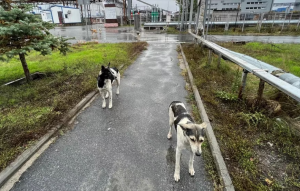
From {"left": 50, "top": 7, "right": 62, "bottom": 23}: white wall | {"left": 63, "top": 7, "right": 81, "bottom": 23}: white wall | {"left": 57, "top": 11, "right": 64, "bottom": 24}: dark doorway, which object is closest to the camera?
{"left": 50, "top": 7, "right": 62, "bottom": 23}: white wall

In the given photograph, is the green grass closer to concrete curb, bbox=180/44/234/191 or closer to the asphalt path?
the asphalt path

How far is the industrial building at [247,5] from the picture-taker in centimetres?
2730

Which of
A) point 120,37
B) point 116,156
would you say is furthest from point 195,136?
point 120,37

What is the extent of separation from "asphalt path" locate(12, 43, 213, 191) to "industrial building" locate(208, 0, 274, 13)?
29.6 m

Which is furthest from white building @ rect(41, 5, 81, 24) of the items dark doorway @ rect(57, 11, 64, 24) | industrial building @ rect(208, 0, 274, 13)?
industrial building @ rect(208, 0, 274, 13)

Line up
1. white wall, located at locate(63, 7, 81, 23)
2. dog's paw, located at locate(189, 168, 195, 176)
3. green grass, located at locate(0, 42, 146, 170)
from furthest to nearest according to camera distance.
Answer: white wall, located at locate(63, 7, 81, 23) < green grass, located at locate(0, 42, 146, 170) < dog's paw, located at locate(189, 168, 195, 176)

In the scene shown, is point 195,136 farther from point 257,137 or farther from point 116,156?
point 257,137

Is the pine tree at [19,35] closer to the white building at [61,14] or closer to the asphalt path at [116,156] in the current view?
the asphalt path at [116,156]

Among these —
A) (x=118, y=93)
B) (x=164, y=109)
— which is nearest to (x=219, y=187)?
(x=164, y=109)

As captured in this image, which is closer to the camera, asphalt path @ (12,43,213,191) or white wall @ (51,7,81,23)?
asphalt path @ (12,43,213,191)

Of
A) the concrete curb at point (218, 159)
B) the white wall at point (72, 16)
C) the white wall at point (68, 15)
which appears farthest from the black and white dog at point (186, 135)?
the white wall at point (72, 16)

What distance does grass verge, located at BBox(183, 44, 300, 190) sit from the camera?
2547mm

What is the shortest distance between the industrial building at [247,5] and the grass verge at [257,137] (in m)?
28.6

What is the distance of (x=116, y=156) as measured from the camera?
3.06 metres
